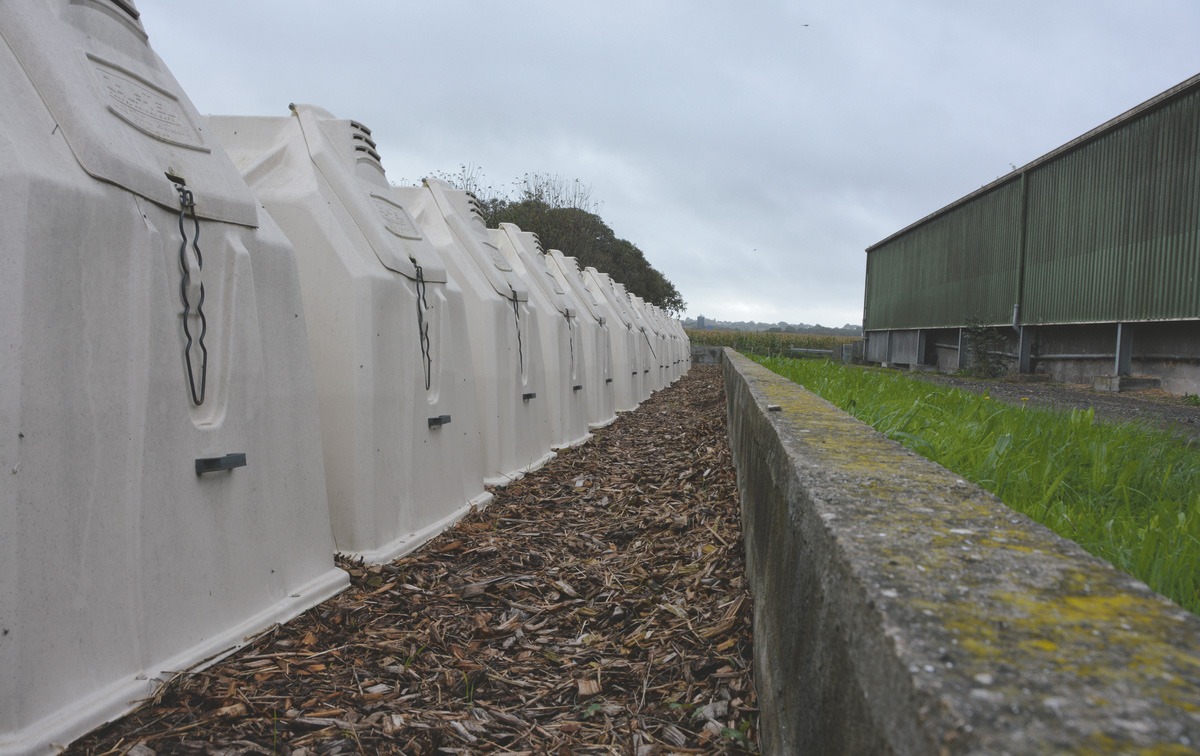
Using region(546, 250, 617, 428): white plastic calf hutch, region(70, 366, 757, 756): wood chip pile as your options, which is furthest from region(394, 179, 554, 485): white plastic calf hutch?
region(546, 250, 617, 428): white plastic calf hutch

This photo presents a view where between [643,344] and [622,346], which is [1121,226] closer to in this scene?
[643,344]

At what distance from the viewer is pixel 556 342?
24.3ft

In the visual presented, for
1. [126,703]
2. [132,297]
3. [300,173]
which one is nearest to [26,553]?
[126,703]

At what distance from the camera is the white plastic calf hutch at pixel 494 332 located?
5.45 metres

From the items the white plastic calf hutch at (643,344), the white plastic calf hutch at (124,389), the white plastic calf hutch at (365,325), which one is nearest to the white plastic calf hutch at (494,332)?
the white plastic calf hutch at (365,325)

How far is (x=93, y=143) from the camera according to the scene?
82.2 inches

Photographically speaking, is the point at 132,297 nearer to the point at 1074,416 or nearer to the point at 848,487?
the point at 848,487

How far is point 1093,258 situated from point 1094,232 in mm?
542

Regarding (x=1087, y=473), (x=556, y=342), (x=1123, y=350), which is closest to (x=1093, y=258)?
(x=1123, y=350)

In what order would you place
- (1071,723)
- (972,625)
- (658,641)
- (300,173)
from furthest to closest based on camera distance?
(300,173)
(658,641)
(972,625)
(1071,723)

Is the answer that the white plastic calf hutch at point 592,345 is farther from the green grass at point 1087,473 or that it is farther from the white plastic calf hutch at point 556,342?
the green grass at point 1087,473

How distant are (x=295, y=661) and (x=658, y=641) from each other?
1.22 metres

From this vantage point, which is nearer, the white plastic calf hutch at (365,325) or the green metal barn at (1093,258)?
the white plastic calf hutch at (365,325)

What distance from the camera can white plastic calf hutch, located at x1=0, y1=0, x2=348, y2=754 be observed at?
1.84 metres
